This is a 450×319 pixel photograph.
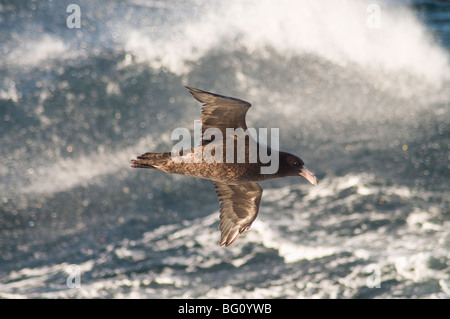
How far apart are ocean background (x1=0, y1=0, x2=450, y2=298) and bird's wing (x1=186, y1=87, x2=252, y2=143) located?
12.4 m

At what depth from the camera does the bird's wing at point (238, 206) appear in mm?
7242

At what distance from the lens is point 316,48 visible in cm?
1997

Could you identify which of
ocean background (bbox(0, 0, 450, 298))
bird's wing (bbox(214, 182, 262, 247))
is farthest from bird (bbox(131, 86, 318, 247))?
ocean background (bbox(0, 0, 450, 298))

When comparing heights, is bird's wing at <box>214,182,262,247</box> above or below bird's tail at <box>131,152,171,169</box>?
below

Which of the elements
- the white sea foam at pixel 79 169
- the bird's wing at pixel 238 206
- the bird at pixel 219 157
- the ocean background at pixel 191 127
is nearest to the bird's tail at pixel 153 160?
the bird at pixel 219 157

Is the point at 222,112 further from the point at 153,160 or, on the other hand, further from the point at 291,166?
the point at 291,166

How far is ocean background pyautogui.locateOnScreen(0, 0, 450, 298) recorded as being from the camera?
1808 cm

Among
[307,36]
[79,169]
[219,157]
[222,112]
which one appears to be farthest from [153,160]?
[307,36]

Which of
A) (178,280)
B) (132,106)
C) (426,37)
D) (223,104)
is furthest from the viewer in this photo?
(426,37)

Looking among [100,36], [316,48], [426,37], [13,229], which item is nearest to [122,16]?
[100,36]

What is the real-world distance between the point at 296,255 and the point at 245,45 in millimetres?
8492

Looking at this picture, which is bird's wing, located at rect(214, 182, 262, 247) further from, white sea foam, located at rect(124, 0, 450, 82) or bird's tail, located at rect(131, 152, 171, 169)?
white sea foam, located at rect(124, 0, 450, 82)

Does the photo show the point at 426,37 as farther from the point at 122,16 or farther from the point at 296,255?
the point at 122,16

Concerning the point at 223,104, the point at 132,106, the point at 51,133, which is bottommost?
the point at 223,104
